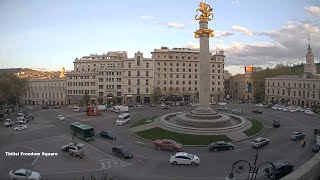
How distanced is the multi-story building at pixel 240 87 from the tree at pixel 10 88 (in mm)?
71011

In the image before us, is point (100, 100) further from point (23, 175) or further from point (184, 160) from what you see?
point (23, 175)

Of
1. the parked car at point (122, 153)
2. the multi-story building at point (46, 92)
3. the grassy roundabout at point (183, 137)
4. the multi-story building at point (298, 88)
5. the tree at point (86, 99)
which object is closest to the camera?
the parked car at point (122, 153)

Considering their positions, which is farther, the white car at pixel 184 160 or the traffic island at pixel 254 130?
the traffic island at pixel 254 130

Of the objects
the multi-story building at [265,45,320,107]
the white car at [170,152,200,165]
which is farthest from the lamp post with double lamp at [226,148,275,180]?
the multi-story building at [265,45,320,107]

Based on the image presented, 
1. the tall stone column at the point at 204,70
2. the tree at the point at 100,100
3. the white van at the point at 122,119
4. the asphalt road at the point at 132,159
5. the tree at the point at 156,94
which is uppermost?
the tall stone column at the point at 204,70

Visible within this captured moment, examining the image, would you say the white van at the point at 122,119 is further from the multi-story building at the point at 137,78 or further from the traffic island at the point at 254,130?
the multi-story building at the point at 137,78

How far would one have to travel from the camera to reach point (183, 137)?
36.9 m

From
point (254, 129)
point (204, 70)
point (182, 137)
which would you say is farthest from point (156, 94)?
point (182, 137)

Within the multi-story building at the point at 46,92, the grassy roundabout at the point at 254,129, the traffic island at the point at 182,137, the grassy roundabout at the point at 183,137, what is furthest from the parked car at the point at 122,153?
the multi-story building at the point at 46,92

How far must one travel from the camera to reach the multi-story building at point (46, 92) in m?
90.2

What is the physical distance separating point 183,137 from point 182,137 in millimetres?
131

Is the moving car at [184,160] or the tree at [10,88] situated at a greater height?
the tree at [10,88]

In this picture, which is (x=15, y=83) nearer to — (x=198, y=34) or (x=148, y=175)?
(x=198, y=34)

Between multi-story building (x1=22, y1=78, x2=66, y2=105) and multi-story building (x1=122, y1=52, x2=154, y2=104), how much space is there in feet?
68.2
